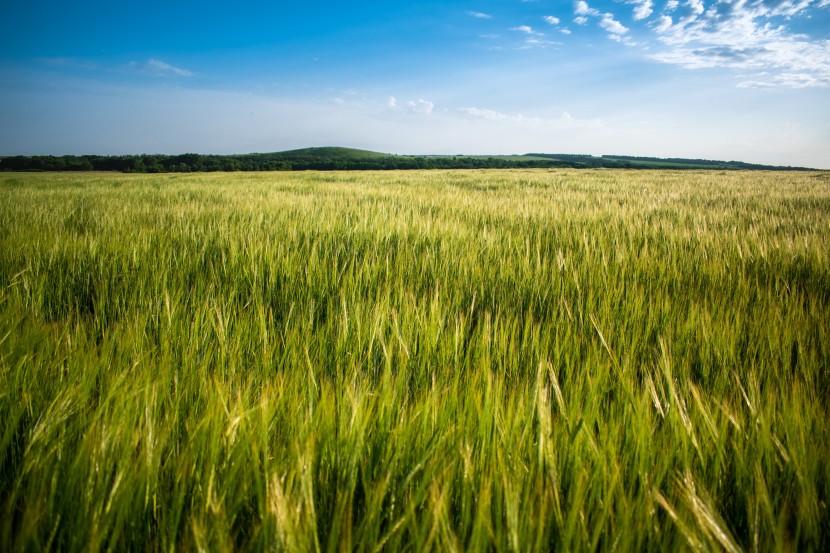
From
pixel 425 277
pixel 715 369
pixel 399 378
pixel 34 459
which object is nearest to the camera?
pixel 34 459

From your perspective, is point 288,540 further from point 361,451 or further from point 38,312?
point 38,312

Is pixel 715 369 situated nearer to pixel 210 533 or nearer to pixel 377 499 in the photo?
pixel 377 499

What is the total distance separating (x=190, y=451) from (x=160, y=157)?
72.0m

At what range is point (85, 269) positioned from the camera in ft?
5.62

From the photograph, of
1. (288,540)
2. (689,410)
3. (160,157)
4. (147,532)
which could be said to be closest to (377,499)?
(288,540)

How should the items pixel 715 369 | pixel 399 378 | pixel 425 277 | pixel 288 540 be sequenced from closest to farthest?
pixel 288 540 < pixel 399 378 < pixel 715 369 < pixel 425 277

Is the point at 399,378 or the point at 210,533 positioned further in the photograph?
the point at 399,378

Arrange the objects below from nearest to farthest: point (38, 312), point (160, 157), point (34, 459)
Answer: point (34, 459) < point (38, 312) < point (160, 157)

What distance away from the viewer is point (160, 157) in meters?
58.3

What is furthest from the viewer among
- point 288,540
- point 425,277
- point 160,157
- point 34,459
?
point 160,157

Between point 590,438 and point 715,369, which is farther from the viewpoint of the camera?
point 715,369

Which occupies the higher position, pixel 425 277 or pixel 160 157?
pixel 160 157

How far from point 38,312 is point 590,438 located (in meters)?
1.73

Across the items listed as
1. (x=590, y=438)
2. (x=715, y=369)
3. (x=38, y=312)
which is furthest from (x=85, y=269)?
(x=715, y=369)
